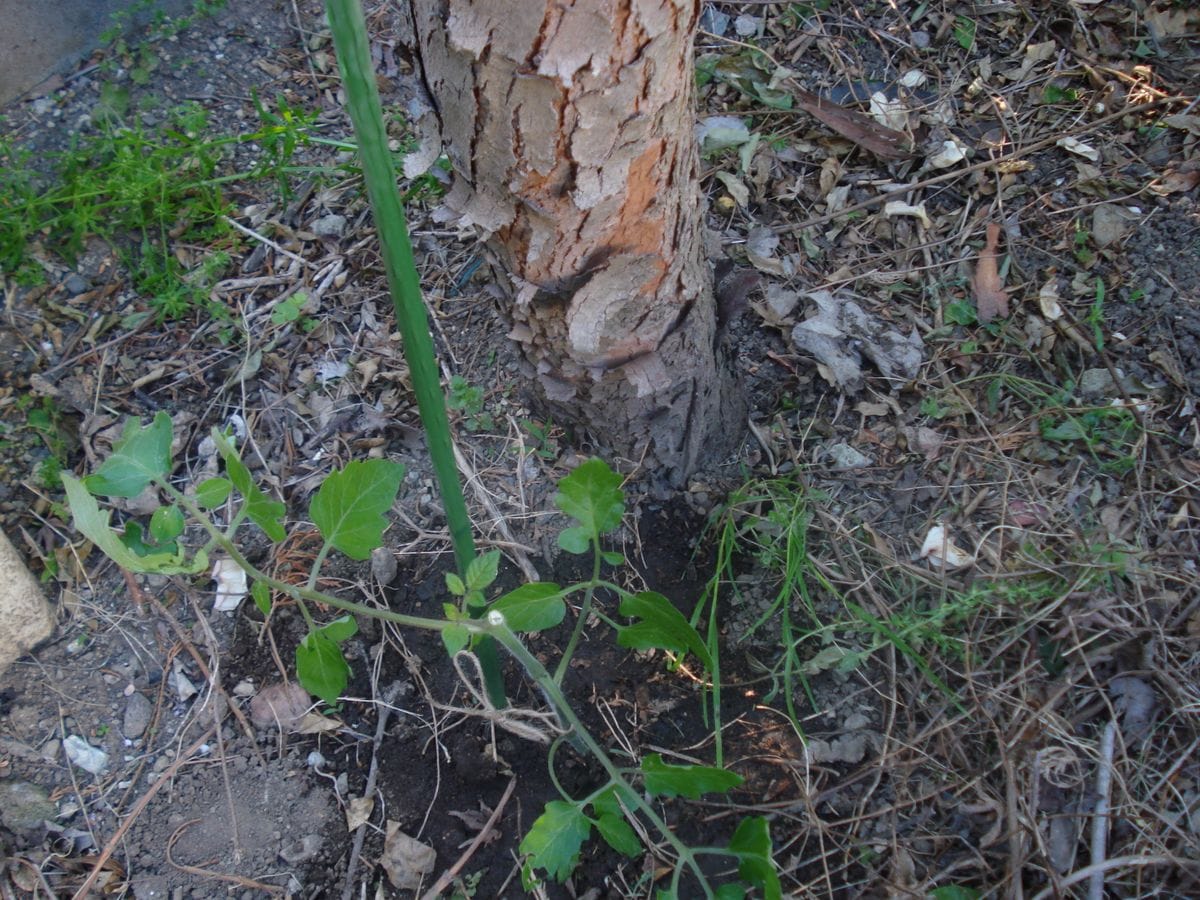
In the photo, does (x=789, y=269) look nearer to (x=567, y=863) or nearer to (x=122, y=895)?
(x=567, y=863)

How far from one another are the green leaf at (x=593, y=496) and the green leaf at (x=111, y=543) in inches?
18.7

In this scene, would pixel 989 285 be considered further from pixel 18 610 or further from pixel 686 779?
pixel 18 610

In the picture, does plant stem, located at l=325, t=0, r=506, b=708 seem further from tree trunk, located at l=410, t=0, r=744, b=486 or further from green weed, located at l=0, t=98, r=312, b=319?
green weed, located at l=0, t=98, r=312, b=319

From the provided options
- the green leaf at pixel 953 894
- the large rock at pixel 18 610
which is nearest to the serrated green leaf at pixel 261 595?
the large rock at pixel 18 610

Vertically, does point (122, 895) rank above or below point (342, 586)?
below

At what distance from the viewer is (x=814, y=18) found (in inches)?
89.6

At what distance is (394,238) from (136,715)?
1118 millimetres

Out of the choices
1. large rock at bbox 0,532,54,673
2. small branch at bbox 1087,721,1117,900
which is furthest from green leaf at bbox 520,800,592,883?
large rock at bbox 0,532,54,673

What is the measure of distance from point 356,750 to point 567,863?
522 mm

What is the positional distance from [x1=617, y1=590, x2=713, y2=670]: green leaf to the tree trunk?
0.42 meters

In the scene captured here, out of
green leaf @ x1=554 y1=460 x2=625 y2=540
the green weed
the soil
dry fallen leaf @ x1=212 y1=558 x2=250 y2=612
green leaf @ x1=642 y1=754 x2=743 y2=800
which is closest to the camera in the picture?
green leaf @ x1=642 y1=754 x2=743 y2=800

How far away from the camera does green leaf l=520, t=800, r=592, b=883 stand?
3.84 feet

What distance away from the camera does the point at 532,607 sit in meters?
1.23

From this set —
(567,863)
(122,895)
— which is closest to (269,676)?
(122,895)
